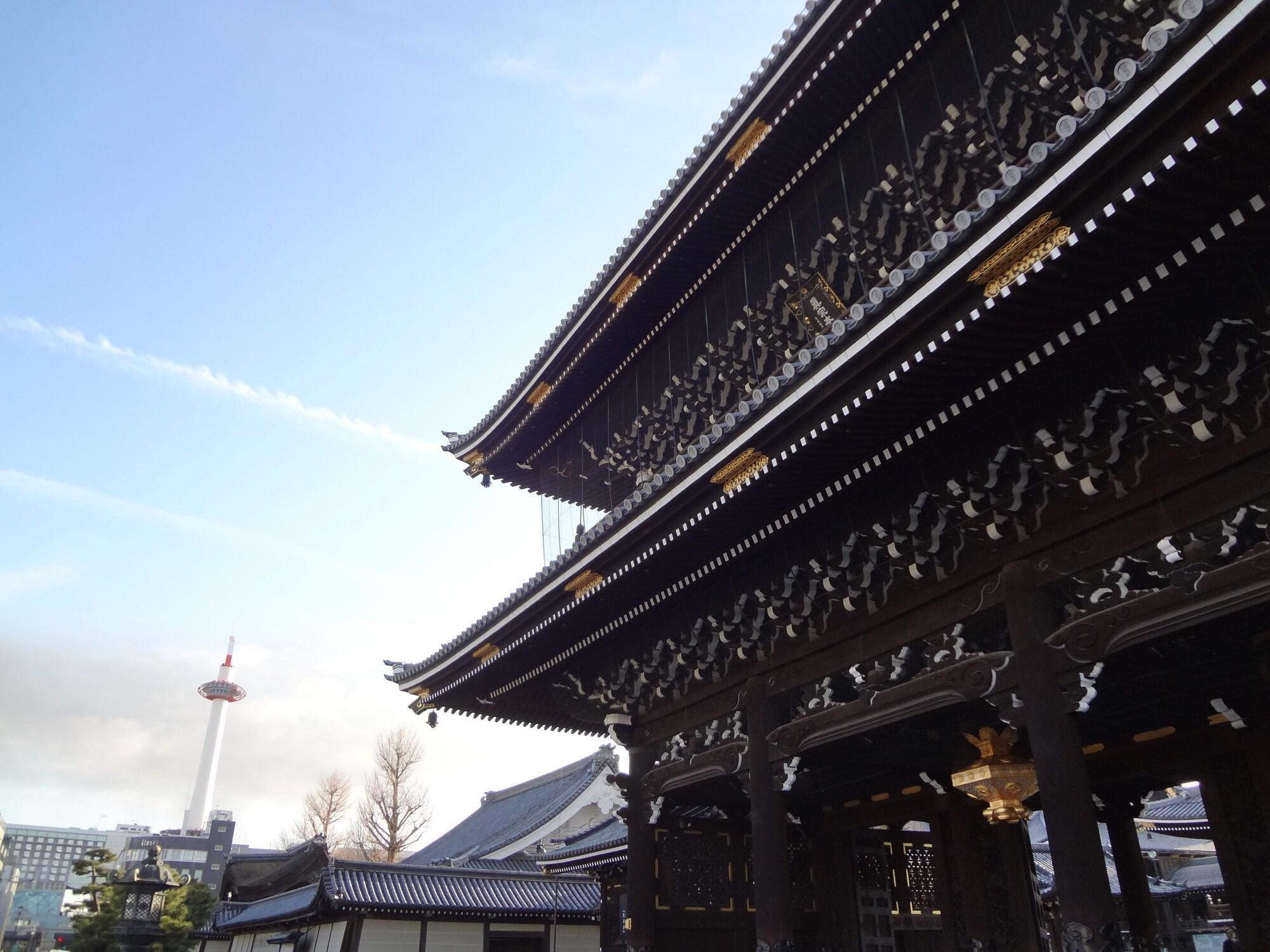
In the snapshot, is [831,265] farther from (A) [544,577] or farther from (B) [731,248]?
(A) [544,577]

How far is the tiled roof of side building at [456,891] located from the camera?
62.3 ft

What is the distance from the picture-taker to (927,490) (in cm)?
738

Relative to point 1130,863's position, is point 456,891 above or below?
below

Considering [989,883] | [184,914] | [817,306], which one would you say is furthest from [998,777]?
[184,914]

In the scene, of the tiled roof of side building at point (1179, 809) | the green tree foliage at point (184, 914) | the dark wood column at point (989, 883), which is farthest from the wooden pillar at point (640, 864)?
the tiled roof of side building at point (1179, 809)

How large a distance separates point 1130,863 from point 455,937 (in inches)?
619

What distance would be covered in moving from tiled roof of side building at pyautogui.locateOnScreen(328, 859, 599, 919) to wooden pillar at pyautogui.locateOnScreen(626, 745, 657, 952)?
9947 mm

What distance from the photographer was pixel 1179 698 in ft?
28.5

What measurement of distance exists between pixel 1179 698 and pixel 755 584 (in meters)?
4.40

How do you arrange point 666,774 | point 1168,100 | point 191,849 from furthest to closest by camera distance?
point 191,849
point 666,774
point 1168,100

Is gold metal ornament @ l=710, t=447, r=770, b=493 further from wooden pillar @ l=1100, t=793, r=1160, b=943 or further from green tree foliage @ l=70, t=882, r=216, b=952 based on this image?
green tree foliage @ l=70, t=882, r=216, b=952

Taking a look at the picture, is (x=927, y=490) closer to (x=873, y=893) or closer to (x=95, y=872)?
(x=873, y=893)

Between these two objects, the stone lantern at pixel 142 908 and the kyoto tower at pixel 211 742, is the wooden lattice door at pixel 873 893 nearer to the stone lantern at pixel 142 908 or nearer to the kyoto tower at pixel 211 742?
the stone lantern at pixel 142 908

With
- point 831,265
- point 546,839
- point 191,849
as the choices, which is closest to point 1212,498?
point 831,265
